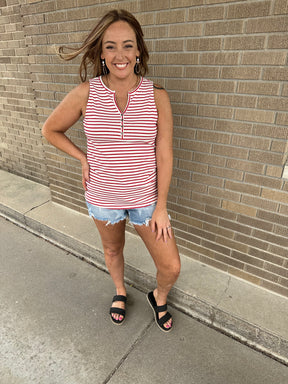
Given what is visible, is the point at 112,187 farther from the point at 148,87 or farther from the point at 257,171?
the point at 257,171

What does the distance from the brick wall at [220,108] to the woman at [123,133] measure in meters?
0.50

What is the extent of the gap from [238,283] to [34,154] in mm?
3269

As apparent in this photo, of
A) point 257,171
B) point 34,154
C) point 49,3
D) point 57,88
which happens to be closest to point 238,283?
point 257,171

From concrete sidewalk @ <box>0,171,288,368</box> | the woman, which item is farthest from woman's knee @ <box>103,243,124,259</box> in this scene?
concrete sidewalk @ <box>0,171,288,368</box>

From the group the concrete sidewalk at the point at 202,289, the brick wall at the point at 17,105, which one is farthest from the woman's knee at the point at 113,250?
the brick wall at the point at 17,105

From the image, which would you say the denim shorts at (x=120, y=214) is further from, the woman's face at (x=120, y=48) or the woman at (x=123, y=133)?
the woman's face at (x=120, y=48)

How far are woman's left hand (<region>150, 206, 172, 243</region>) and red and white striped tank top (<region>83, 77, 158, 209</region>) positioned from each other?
0.09 m

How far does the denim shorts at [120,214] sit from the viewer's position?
1822 millimetres

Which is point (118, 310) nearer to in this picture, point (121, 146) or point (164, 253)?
point (164, 253)

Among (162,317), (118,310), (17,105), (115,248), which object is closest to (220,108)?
(115,248)

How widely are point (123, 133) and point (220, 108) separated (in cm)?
84

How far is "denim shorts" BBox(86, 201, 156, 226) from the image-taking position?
1822mm

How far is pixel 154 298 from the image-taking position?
232 centimetres

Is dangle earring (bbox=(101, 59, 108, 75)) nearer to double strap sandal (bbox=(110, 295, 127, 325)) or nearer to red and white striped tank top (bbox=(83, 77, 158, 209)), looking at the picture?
red and white striped tank top (bbox=(83, 77, 158, 209))
